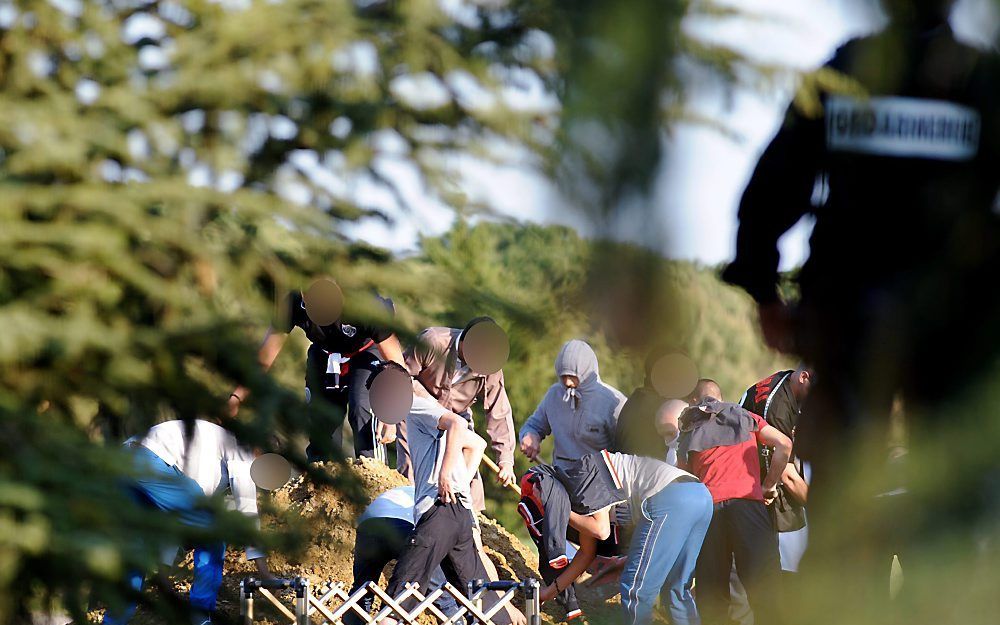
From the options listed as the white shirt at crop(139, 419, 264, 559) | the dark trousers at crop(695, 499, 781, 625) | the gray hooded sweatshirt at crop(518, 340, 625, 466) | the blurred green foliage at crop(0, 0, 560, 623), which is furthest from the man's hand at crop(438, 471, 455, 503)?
the gray hooded sweatshirt at crop(518, 340, 625, 466)

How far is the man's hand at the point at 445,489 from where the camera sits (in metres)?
5.21

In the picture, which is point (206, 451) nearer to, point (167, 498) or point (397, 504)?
→ point (167, 498)

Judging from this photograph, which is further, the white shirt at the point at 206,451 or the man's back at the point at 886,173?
the white shirt at the point at 206,451

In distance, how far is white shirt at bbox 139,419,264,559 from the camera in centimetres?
194

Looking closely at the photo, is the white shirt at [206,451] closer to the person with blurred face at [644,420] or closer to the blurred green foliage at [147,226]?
the blurred green foliage at [147,226]

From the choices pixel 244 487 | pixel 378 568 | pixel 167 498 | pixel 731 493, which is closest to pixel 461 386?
pixel 731 493

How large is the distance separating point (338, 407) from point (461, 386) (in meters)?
1.76

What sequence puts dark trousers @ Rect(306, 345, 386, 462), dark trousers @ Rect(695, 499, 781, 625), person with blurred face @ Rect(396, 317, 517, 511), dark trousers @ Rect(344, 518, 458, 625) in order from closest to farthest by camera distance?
dark trousers @ Rect(695, 499, 781, 625) < person with blurred face @ Rect(396, 317, 517, 511) < dark trousers @ Rect(306, 345, 386, 462) < dark trousers @ Rect(344, 518, 458, 625)

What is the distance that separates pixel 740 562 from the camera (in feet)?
4.30

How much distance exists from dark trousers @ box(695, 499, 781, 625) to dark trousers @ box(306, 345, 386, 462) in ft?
2.33

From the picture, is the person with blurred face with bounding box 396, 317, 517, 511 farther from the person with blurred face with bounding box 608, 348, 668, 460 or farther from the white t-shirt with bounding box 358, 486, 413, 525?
the white t-shirt with bounding box 358, 486, 413, 525

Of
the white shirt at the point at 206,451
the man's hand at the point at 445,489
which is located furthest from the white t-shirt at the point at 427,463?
the white shirt at the point at 206,451

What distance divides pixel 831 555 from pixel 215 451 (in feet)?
7.59

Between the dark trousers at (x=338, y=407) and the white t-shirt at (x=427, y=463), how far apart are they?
30cm
